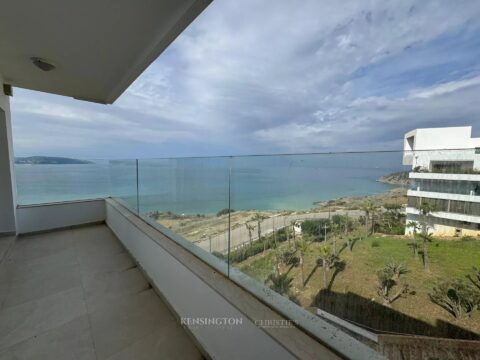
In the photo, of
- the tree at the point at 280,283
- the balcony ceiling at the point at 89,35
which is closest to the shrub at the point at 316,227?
the tree at the point at 280,283

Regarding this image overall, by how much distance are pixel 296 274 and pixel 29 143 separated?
17.5 ft

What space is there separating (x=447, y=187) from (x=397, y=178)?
160 millimetres

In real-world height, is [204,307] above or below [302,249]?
below

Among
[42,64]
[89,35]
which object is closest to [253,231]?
[89,35]

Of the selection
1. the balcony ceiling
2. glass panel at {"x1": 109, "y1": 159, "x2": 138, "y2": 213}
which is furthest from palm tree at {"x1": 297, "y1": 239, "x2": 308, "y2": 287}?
glass panel at {"x1": 109, "y1": 159, "x2": 138, "y2": 213}

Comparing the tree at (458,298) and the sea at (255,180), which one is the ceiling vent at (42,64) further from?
the tree at (458,298)

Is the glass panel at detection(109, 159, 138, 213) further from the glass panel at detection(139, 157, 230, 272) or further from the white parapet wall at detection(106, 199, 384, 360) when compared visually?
the white parapet wall at detection(106, 199, 384, 360)

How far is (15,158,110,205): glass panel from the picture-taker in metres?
3.73

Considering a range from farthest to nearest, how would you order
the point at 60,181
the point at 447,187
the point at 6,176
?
the point at 60,181
the point at 6,176
the point at 447,187

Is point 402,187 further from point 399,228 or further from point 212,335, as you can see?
point 212,335

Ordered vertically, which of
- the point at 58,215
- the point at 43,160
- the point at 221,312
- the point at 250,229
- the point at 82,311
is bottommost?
the point at 82,311

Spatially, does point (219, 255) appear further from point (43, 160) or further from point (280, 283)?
point (43, 160)

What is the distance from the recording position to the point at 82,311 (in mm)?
1763

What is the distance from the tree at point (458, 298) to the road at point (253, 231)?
0.57 metres
